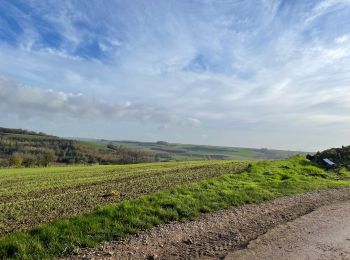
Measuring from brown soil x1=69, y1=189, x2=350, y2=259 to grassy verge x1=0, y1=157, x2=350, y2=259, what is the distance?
0.49 m

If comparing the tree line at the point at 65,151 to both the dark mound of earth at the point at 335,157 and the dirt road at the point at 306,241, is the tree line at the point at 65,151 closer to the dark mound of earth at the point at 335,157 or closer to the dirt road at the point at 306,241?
the dark mound of earth at the point at 335,157

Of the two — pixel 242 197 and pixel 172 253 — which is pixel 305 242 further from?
pixel 242 197

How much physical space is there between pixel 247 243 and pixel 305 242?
1466 mm

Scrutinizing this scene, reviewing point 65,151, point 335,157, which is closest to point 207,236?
point 335,157

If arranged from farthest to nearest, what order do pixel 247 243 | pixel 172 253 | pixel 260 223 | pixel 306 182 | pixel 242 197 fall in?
pixel 306 182 < pixel 242 197 < pixel 260 223 < pixel 247 243 < pixel 172 253

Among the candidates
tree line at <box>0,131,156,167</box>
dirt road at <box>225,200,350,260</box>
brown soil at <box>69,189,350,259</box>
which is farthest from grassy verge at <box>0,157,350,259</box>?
tree line at <box>0,131,156,167</box>

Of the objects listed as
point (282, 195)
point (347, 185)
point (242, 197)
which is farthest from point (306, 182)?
A: point (242, 197)

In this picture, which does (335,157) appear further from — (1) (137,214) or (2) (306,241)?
(1) (137,214)

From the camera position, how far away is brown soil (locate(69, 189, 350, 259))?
852 centimetres

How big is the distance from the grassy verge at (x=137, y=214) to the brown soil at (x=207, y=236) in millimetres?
489

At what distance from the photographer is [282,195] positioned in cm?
1628

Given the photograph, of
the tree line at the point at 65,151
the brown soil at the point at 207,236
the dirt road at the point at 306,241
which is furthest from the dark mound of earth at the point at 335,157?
the tree line at the point at 65,151

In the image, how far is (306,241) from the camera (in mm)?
9445

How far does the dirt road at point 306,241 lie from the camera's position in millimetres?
8359
